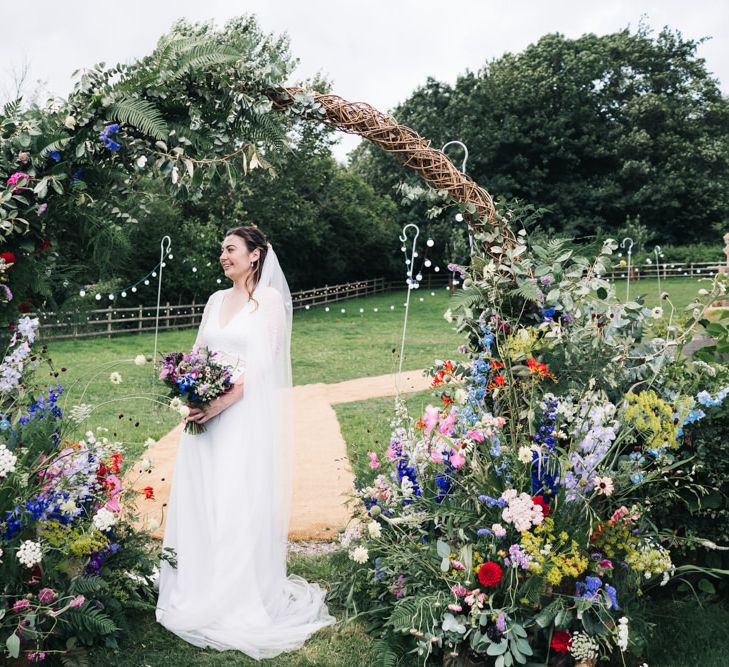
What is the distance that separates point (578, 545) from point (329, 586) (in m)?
1.94

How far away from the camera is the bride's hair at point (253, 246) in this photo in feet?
14.1

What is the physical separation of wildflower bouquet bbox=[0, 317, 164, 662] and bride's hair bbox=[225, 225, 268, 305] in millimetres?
1250

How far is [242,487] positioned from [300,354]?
11.9 m

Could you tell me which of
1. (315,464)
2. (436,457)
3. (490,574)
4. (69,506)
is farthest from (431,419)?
(315,464)

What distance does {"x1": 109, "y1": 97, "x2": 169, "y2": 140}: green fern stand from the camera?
3289mm

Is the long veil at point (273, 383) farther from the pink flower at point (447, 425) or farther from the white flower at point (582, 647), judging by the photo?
the white flower at point (582, 647)

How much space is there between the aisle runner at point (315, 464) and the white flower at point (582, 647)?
1551 millimetres

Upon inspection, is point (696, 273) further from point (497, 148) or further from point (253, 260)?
point (253, 260)

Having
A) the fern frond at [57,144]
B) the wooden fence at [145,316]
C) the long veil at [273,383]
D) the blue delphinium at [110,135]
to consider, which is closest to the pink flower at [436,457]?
the long veil at [273,383]

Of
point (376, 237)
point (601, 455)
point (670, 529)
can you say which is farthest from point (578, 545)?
point (376, 237)

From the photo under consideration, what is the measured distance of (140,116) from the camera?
3.29 metres

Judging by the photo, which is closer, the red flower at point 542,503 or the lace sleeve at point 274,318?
the red flower at point 542,503

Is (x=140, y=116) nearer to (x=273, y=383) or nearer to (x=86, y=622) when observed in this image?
(x=273, y=383)

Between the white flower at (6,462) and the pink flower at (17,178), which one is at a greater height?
the pink flower at (17,178)
